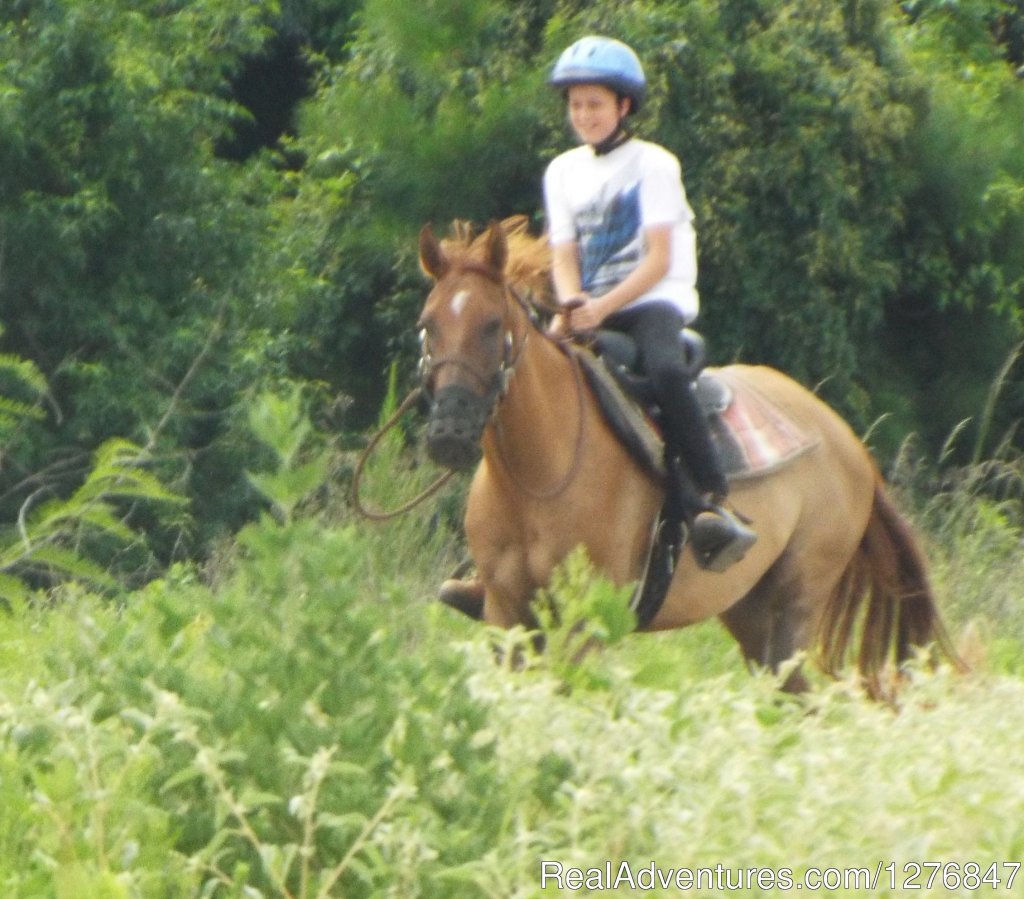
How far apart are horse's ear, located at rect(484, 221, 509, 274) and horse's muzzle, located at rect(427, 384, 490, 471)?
1.68ft

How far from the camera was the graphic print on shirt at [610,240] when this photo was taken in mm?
7602

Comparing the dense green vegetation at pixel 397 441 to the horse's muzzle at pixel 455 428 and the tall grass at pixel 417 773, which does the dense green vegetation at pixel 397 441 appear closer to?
the tall grass at pixel 417 773

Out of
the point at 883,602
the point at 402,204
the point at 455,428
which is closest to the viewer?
the point at 455,428

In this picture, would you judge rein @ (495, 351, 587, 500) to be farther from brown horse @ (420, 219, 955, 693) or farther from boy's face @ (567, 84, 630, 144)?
boy's face @ (567, 84, 630, 144)

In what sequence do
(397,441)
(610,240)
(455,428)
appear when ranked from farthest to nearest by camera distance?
(397,441)
(610,240)
(455,428)

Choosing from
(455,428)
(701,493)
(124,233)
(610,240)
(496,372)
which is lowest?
(124,233)

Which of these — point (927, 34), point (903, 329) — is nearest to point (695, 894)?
point (903, 329)

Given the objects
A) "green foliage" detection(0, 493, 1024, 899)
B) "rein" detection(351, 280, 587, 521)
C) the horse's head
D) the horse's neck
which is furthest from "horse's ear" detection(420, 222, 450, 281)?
"green foliage" detection(0, 493, 1024, 899)

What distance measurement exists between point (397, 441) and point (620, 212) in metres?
3.12

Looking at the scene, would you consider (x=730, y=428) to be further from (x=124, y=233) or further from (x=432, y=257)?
(x=124, y=233)

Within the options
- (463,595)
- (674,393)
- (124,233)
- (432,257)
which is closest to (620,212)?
(674,393)

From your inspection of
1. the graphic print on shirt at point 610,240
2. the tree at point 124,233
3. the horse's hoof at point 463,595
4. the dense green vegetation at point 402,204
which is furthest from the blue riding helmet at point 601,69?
the tree at point 124,233

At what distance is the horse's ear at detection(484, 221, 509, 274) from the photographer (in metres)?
7.03

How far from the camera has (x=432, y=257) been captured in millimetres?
7047
